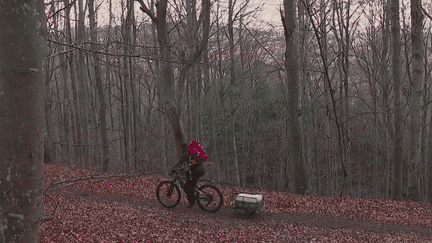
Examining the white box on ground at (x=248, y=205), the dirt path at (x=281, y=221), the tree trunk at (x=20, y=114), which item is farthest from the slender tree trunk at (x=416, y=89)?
the tree trunk at (x=20, y=114)

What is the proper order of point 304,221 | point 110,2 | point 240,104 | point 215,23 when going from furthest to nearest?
point 240,104 < point 110,2 < point 215,23 < point 304,221

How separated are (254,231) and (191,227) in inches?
52.5

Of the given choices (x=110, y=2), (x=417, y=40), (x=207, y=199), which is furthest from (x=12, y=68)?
(x=110, y=2)

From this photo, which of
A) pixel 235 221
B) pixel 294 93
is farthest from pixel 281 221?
pixel 294 93

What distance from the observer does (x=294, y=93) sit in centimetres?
1026

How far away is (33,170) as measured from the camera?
2004 millimetres

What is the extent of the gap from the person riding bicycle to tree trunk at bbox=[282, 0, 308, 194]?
4025 mm

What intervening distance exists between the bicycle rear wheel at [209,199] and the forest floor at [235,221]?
0.18 meters

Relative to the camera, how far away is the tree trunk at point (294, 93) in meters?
10.2

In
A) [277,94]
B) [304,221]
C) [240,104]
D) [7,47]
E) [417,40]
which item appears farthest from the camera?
[277,94]

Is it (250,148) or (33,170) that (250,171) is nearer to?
(250,148)

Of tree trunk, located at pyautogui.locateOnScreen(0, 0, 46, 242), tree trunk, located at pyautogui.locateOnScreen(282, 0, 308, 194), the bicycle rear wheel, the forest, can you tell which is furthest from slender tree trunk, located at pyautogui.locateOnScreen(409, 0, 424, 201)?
tree trunk, located at pyautogui.locateOnScreen(0, 0, 46, 242)

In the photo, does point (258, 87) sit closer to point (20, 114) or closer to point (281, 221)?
point (281, 221)

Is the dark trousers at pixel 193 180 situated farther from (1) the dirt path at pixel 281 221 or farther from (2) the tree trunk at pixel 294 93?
(2) the tree trunk at pixel 294 93
